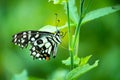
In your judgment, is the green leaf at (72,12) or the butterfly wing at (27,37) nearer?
the green leaf at (72,12)

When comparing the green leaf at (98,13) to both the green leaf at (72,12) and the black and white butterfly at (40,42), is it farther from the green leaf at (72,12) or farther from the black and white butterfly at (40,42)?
the black and white butterfly at (40,42)

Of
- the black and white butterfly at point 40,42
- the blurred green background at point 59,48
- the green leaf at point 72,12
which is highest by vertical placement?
the green leaf at point 72,12

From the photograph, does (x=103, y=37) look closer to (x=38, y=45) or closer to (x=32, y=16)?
(x=32, y=16)

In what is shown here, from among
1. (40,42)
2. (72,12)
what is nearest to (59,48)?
(40,42)

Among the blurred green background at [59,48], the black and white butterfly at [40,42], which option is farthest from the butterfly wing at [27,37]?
the blurred green background at [59,48]

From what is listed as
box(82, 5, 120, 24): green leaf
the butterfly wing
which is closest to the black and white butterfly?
the butterfly wing

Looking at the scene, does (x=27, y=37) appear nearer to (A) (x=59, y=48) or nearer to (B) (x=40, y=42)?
(B) (x=40, y=42)

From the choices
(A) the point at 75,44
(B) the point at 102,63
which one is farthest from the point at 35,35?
(B) the point at 102,63
